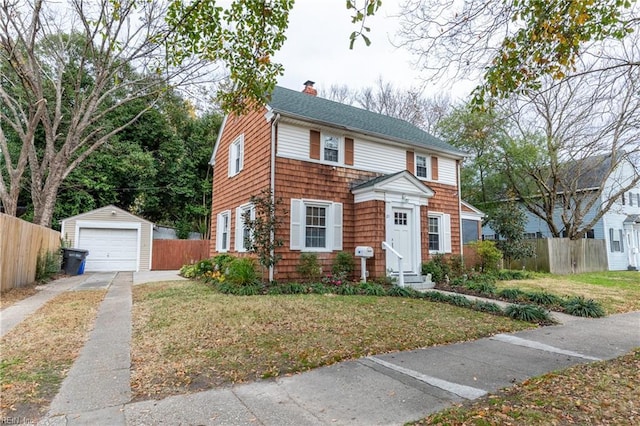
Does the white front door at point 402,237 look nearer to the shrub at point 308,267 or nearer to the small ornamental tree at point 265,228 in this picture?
the shrub at point 308,267

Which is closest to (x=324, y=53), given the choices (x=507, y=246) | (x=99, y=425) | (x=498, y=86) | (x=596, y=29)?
(x=498, y=86)

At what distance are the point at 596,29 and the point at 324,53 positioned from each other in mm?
3961

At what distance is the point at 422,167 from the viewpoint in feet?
44.1

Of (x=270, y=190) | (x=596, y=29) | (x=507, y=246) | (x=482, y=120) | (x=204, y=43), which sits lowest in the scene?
(x=507, y=246)

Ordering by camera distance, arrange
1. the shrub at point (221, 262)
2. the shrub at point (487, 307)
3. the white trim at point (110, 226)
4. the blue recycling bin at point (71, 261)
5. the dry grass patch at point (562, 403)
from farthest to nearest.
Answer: the white trim at point (110, 226) → the blue recycling bin at point (71, 261) → the shrub at point (221, 262) → the shrub at point (487, 307) → the dry grass patch at point (562, 403)

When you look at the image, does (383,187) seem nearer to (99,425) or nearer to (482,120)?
(99,425)

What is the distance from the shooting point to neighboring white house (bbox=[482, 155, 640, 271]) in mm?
20609

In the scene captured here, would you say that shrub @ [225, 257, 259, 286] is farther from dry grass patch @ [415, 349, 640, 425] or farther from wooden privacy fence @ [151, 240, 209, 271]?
wooden privacy fence @ [151, 240, 209, 271]

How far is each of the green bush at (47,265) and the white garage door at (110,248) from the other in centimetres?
298

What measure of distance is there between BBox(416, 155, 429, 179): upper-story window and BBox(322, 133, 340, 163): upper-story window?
11.8 ft

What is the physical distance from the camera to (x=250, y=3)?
4.87 meters

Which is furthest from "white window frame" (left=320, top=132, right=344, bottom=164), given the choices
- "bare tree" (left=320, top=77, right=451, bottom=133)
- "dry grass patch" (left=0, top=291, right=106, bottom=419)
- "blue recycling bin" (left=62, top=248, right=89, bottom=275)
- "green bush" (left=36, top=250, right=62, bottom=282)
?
"bare tree" (left=320, top=77, right=451, bottom=133)

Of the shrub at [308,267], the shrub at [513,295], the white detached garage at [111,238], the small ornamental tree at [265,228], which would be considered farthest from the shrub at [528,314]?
the white detached garage at [111,238]

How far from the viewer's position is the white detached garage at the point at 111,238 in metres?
16.2
